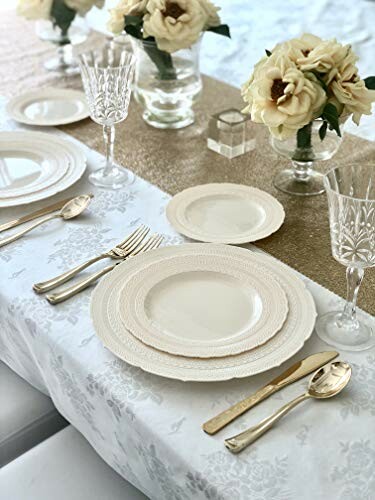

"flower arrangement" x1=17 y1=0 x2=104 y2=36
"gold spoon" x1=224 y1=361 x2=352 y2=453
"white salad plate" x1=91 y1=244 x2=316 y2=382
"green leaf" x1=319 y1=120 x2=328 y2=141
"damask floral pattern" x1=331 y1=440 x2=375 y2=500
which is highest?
"flower arrangement" x1=17 y1=0 x2=104 y2=36

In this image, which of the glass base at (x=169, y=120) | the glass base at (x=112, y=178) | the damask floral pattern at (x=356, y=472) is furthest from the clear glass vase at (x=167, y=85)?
the damask floral pattern at (x=356, y=472)

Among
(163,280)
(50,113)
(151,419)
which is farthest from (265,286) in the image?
(50,113)

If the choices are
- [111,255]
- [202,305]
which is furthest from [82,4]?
[202,305]

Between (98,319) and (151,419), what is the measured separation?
0.16 metres

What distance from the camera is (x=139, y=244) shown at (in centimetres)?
107

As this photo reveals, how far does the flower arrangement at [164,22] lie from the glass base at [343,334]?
2.18ft

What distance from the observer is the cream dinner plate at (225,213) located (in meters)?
1.10

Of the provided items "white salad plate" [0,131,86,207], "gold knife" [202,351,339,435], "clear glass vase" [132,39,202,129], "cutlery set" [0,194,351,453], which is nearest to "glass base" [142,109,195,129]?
"clear glass vase" [132,39,202,129]

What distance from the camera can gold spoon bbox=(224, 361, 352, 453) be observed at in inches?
29.7

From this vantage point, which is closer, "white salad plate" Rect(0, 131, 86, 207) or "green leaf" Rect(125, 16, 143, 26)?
"white salad plate" Rect(0, 131, 86, 207)

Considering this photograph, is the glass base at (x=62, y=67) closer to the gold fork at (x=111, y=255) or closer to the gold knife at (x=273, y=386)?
the gold fork at (x=111, y=255)

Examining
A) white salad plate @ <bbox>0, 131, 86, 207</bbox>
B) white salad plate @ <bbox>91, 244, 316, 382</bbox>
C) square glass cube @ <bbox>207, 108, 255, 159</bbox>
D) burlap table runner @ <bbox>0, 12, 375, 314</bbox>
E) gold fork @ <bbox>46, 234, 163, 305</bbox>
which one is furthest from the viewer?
square glass cube @ <bbox>207, 108, 255, 159</bbox>

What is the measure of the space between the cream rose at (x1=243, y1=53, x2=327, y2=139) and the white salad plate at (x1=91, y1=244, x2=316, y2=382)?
23cm

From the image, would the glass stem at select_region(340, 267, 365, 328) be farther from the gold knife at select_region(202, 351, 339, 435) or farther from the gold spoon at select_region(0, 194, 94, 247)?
the gold spoon at select_region(0, 194, 94, 247)
